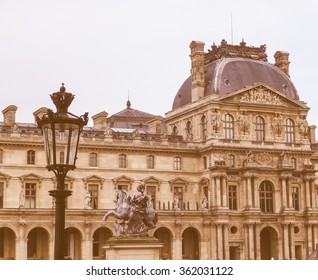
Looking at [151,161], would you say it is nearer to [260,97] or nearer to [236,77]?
[236,77]

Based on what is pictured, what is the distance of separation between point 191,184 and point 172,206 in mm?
2777

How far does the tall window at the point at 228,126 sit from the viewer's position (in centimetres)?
6700

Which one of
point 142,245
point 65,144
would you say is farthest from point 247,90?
point 65,144

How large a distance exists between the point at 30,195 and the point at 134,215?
3187 centimetres

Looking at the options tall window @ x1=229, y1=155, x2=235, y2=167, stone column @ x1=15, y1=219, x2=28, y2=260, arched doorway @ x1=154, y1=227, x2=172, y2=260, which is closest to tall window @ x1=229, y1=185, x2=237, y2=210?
tall window @ x1=229, y1=155, x2=235, y2=167

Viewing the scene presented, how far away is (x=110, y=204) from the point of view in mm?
64125

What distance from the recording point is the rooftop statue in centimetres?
3094

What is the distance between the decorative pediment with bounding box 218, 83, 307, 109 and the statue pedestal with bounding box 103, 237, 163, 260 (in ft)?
122

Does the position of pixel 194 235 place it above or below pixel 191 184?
below

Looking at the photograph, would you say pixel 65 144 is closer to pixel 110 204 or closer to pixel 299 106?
pixel 110 204

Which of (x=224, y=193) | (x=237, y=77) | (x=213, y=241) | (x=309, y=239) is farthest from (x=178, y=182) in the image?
(x=309, y=239)

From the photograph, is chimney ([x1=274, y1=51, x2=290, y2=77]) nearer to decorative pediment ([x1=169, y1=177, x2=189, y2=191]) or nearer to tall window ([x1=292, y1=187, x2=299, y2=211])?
tall window ([x1=292, y1=187, x2=299, y2=211])
